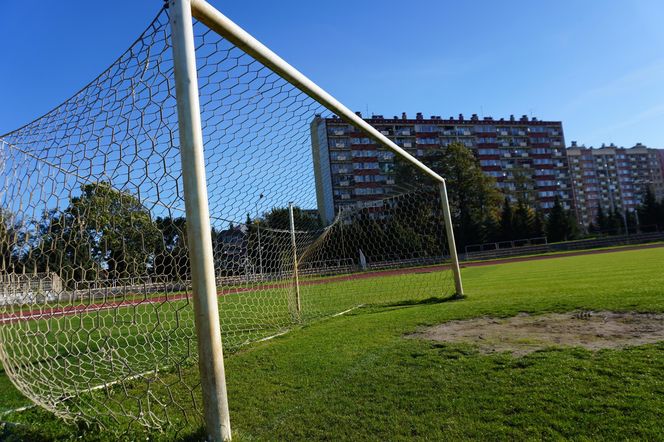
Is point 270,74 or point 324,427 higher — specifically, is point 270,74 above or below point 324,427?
above

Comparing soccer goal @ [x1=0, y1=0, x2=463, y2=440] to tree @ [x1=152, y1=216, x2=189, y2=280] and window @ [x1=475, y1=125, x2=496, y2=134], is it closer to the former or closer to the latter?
tree @ [x1=152, y1=216, x2=189, y2=280]

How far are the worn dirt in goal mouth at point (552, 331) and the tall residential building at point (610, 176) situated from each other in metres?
126

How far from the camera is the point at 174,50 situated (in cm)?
248

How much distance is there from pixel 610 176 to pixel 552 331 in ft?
458

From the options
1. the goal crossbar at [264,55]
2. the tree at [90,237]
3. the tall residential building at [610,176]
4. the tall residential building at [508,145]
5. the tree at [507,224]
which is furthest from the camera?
the tall residential building at [610,176]

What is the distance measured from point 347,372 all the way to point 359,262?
421 inches

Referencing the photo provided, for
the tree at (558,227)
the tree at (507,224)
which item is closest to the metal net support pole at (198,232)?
the tree at (507,224)

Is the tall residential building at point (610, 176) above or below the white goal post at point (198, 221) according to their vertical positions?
above

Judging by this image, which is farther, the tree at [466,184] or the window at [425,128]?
the window at [425,128]

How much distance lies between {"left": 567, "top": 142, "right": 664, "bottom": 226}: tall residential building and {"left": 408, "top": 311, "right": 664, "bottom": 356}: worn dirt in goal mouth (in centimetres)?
12608

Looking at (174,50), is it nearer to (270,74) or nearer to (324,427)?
(270,74)

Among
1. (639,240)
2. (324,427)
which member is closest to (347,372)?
(324,427)

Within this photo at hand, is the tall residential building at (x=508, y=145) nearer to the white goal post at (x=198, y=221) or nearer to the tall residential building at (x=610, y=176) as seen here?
the tall residential building at (x=610, y=176)

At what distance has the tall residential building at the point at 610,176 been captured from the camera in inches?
4535
